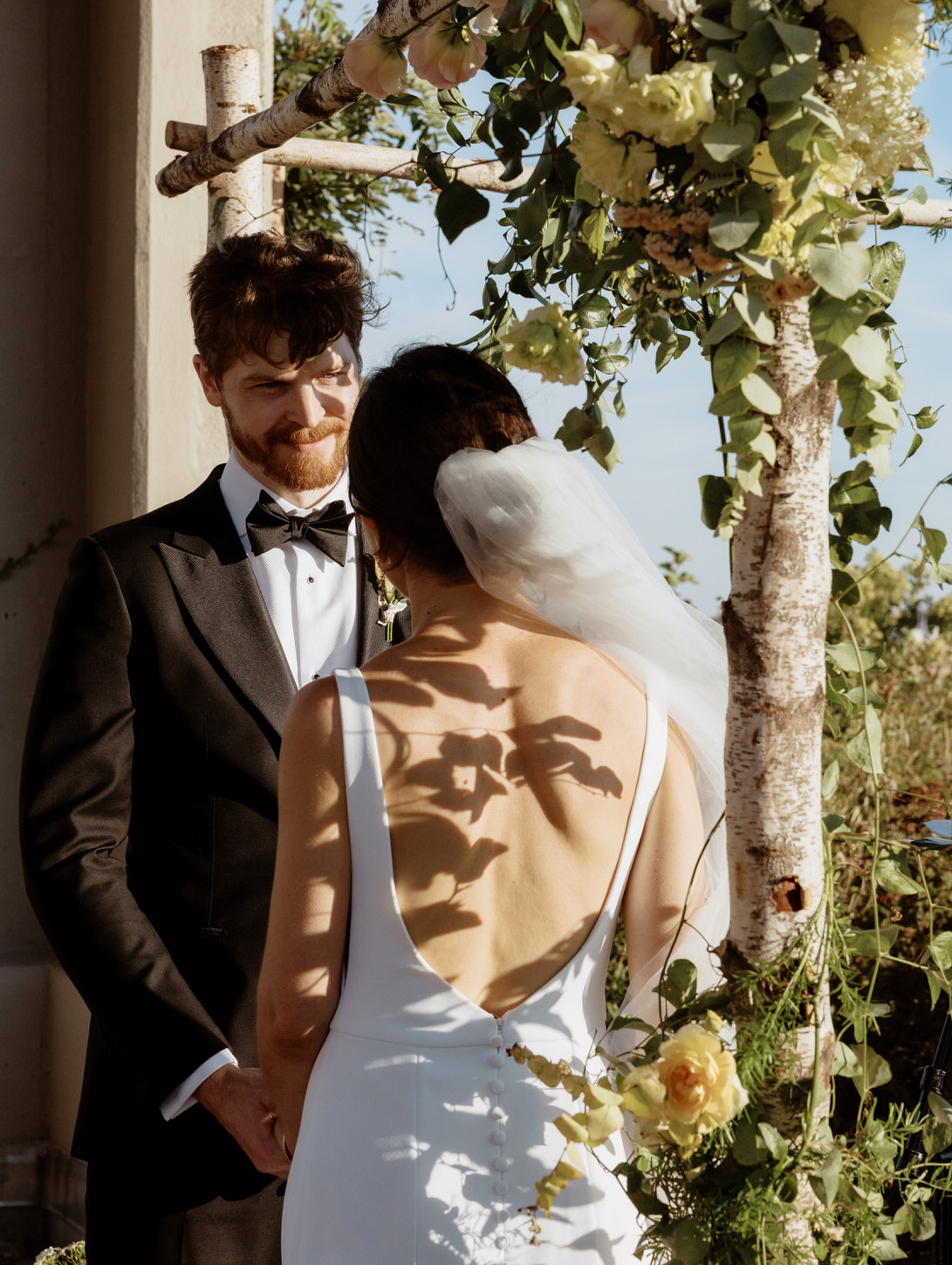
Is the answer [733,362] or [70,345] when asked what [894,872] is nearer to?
[733,362]

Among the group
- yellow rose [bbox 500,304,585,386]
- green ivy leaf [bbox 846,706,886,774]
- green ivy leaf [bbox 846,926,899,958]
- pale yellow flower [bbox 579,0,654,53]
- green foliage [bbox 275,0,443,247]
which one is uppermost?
green foliage [bbox 275,0,443,247]

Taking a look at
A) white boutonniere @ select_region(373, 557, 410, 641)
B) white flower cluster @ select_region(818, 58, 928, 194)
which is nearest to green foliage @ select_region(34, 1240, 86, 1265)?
white boutonniere @ select_region(373, 557, 410, 641)

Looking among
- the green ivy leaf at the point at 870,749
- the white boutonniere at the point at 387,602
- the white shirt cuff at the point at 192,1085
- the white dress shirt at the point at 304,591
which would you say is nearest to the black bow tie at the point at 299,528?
the white dress shirt at the point at 304,591

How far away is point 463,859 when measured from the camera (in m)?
1.53

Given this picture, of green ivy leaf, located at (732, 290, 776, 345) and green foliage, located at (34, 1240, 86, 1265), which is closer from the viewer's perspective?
green ivy leaf, located at (732, 290, 776, 345)

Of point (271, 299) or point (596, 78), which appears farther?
point (271, 299)

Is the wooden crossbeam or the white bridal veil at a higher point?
the wooden crossbeam

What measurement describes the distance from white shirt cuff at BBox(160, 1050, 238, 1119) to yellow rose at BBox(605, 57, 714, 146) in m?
1.64

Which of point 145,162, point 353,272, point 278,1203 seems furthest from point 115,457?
point 278,1203

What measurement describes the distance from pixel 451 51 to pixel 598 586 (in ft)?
2.29

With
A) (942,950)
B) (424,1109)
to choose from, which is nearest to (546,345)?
(942,950)

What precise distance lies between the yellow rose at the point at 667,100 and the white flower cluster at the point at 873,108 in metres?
0.12

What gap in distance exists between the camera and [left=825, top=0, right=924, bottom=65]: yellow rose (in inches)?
41.1

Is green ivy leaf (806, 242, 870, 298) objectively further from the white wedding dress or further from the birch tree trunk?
the white wedding dress
